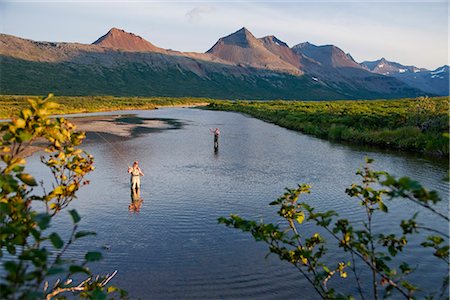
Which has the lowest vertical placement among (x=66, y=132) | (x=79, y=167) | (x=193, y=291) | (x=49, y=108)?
(x=193, y=291)

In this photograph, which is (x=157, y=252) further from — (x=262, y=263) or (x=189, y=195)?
(x=189, y=195)

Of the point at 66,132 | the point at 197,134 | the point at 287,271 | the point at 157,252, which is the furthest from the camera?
the point at 197,134

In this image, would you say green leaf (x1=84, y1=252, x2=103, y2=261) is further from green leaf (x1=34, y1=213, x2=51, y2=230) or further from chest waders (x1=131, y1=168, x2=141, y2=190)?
chest waders (x1=131, y1=168, x2=141, y2=190)

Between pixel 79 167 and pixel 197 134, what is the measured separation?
160 ft

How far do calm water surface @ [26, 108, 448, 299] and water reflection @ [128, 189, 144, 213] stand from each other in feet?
0.87

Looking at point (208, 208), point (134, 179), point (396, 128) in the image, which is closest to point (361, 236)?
point (208, 208)

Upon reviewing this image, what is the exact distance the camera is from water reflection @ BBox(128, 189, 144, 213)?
1974 cm

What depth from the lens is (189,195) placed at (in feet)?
74.0

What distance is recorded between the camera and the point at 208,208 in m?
20.1

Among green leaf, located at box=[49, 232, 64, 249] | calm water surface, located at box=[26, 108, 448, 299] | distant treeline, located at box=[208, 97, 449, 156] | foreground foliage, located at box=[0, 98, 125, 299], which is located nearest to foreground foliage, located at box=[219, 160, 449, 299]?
foreground foliage, located at box=[0, 98, 125, 299]

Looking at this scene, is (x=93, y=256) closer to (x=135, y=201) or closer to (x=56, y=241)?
(x=56, y=241)

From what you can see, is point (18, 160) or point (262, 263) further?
point (262, 263)

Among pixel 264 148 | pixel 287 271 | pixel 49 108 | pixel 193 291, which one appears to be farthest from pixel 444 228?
pixel 264 148

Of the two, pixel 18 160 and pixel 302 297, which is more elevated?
pixel 18 160
